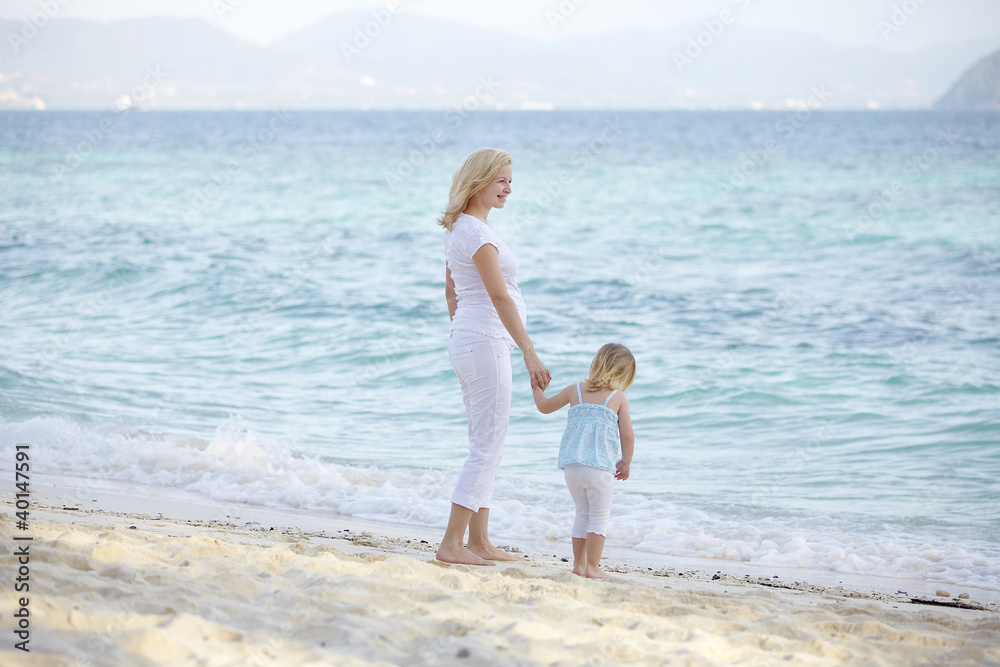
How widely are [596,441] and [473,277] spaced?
0.91 m

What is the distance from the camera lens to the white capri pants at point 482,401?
3502 millimetres

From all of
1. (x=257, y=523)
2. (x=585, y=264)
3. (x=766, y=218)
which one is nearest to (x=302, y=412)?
(x=257, y=523)

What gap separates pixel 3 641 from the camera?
2.36 metres

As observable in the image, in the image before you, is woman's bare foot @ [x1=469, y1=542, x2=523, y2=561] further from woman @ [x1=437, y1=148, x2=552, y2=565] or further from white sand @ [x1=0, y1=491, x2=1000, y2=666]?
woman @ [x1=437, y1=148, x2=552, y2=565]

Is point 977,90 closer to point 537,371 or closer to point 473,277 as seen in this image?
point 473,277

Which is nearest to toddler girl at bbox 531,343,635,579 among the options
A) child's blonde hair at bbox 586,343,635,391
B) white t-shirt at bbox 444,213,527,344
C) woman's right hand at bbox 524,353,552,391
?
child's blonde hair at bbox 586,343,635,391

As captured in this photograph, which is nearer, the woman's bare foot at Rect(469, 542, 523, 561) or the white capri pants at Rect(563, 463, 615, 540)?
the white capri pants at Rect(563, 463, 615, 540)

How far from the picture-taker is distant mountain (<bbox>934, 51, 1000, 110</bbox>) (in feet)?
413

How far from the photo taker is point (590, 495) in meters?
3.57

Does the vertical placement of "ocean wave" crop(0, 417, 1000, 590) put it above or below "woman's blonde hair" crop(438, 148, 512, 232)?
below

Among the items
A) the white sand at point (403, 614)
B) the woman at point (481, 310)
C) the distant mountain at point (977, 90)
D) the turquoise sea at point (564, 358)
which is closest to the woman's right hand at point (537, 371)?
the woman at point (481, 310)

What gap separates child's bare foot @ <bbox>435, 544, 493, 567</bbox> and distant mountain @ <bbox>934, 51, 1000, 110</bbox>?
484 feet

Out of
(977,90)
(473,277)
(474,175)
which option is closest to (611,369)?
(473,277)

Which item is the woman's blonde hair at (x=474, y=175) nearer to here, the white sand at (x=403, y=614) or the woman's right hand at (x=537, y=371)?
the woman's right hand at (x=537, y=371)
